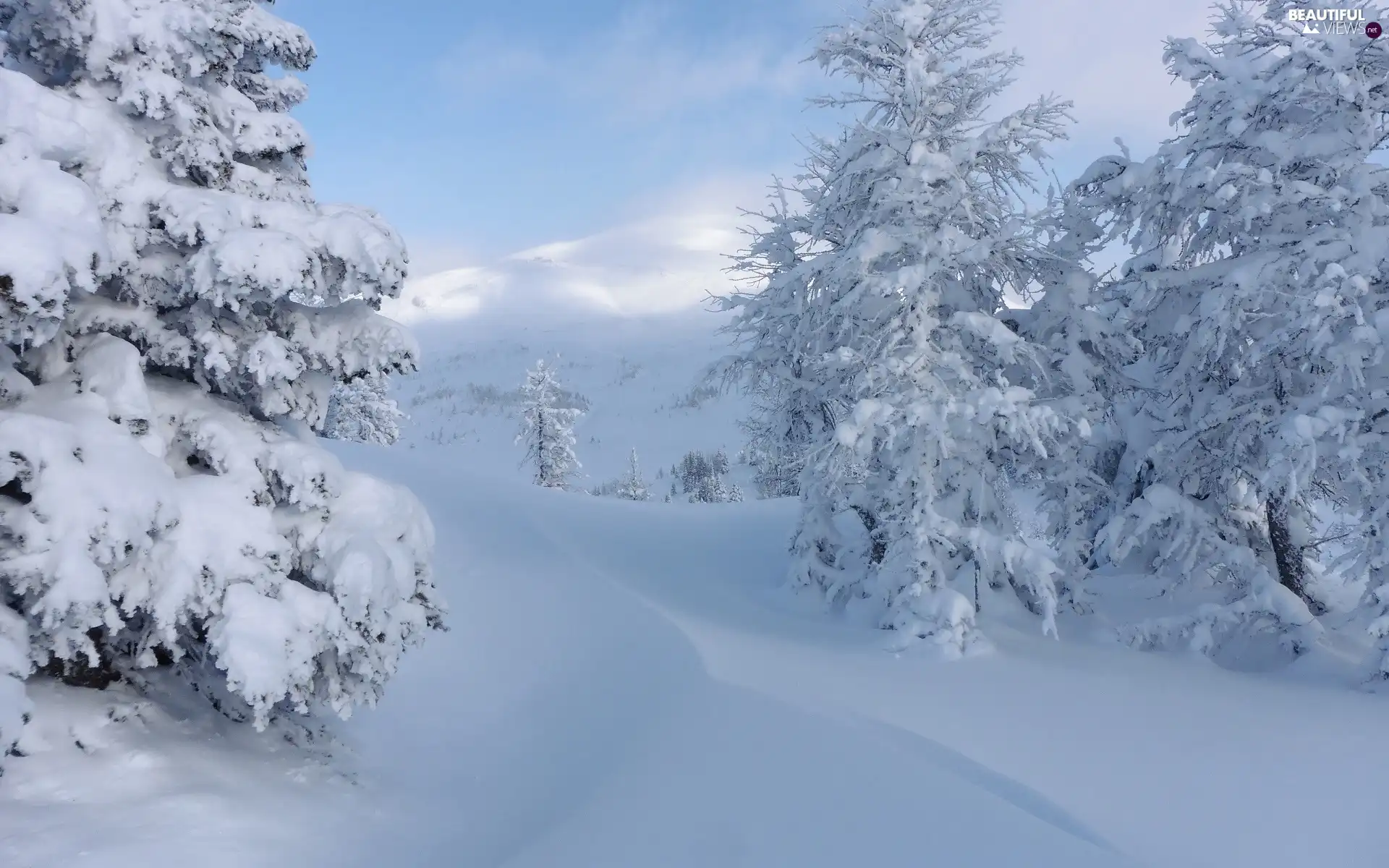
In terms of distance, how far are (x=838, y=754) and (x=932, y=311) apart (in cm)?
638

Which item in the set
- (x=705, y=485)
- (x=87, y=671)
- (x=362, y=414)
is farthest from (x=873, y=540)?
(x=705, y=485)

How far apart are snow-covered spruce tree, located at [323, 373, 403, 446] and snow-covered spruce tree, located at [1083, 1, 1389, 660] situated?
1314 inches

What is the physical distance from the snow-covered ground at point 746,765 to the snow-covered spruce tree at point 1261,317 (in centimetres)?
186

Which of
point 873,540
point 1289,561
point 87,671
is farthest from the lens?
point 873,540

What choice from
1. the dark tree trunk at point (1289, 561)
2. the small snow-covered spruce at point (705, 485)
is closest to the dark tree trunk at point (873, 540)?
the dark tree trunk at point (1289, 561)

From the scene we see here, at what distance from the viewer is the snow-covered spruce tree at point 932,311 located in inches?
389

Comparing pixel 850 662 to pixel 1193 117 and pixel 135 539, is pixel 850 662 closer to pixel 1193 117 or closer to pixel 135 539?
pixel 135 539

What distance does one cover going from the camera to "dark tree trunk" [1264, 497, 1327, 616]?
10.9m

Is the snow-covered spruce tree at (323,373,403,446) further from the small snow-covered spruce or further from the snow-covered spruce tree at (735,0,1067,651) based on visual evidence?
the snow-covered spruce tree at (735,0,1067,651)

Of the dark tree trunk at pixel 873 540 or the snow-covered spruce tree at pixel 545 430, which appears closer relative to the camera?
the dark tree trunk at pixel 873 540

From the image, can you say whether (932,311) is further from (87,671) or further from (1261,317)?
(87,671)

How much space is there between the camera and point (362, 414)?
38031mm

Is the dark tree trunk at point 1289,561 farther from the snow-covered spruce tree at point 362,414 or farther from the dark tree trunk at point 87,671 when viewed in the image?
the snow-covered spruce tree at point 362,414

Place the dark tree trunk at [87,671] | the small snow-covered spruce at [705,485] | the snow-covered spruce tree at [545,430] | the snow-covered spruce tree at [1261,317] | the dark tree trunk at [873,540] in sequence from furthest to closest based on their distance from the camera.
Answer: the small snow-covered spruce at [705,485]
the snow-covered spruce tree at [545,430]
the dark tree trunk at [873,540]
the snow-covered spruce tree at [1261,317]
the dark tree trunk at [87,671]
